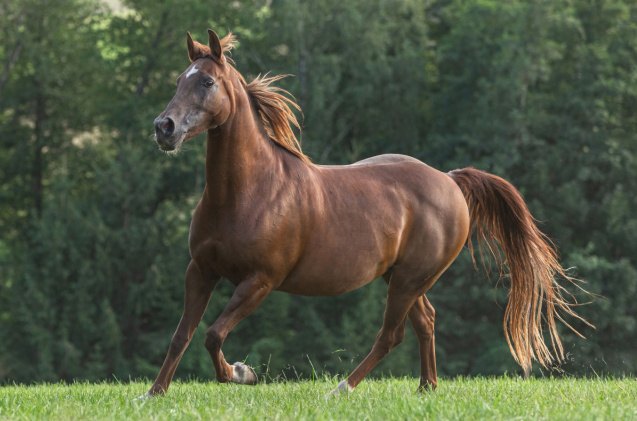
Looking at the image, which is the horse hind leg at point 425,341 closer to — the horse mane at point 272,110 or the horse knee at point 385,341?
the horse knee at point 385,341

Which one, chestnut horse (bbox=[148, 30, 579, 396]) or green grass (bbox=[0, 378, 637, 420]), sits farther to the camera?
chestnut horse (bbox=[148, 30, 579, 396])

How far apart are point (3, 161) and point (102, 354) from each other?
947 centimetres

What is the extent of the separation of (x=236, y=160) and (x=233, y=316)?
109 centimetres

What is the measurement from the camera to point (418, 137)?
4122cm

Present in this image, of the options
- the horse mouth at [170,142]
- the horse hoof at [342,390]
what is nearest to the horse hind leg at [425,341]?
the horse hoof at [342,390]

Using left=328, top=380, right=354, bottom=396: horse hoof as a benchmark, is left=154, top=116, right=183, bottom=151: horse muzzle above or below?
above

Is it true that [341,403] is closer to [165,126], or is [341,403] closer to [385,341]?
[385,341]

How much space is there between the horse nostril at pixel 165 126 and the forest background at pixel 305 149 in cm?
2657

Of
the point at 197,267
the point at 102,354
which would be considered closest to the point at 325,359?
the point at 102,354

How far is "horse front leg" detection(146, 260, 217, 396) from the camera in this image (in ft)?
22.6

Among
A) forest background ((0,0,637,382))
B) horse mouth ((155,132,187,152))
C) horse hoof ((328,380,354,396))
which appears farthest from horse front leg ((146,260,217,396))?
→ forest background ((0,0,637,382))

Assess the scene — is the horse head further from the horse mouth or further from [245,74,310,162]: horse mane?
[245,74,310,162]: horse mane

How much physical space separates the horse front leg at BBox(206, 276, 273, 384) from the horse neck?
0.60 meters

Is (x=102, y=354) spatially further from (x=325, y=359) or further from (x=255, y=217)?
(x=255, y=217)
